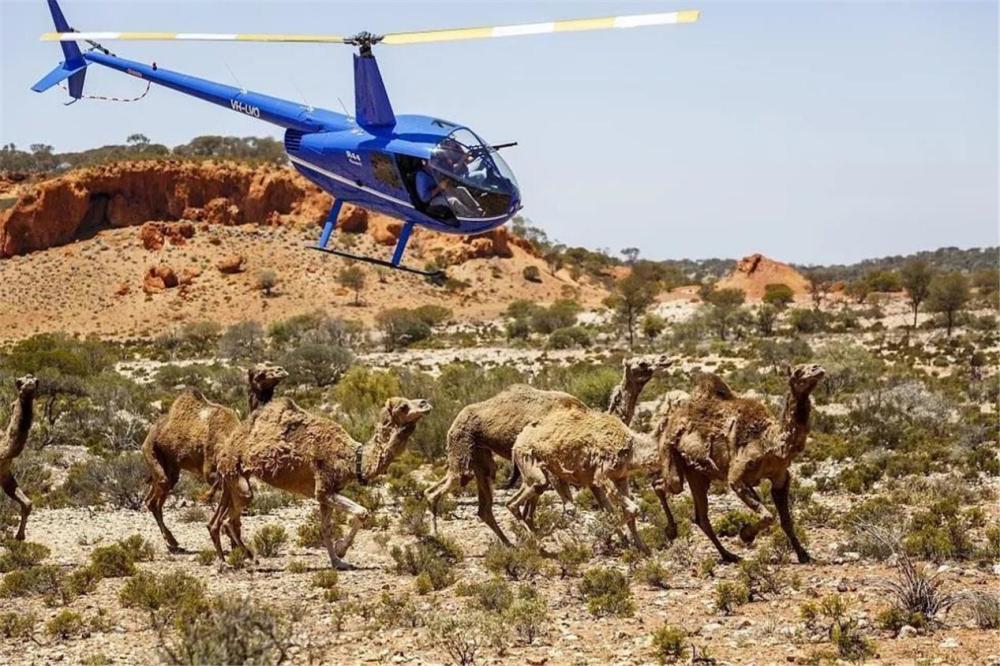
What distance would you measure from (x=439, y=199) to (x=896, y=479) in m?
8.23

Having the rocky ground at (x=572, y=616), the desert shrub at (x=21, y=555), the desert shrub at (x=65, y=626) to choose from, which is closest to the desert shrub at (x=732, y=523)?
the rocky ground at (x=572, y=616)

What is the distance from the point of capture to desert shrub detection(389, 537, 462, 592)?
39.6 feet

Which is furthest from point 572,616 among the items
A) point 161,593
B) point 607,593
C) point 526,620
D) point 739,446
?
point 161,593

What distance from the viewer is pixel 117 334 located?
71.6m

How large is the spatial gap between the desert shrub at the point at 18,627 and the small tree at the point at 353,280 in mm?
64421

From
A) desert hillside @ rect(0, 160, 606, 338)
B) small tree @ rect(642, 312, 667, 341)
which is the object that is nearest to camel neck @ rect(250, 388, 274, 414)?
small tree @ rect(642, 312, 667, 341)

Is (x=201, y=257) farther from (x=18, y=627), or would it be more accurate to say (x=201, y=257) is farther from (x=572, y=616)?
(x=572, y=616)

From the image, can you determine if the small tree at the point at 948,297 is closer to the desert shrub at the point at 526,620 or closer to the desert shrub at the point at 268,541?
the desert shrub at the point at 268,541

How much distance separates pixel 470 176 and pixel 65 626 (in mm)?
9028

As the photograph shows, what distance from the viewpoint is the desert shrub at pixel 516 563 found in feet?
40.8

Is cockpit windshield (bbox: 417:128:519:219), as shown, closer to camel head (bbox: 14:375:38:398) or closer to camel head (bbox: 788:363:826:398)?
camel head (bbox: 14:375:38:398)

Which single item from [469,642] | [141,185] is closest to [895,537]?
[469,642]

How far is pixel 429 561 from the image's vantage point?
41.7 ft

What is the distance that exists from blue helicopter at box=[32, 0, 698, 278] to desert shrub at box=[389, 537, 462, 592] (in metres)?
4.69
